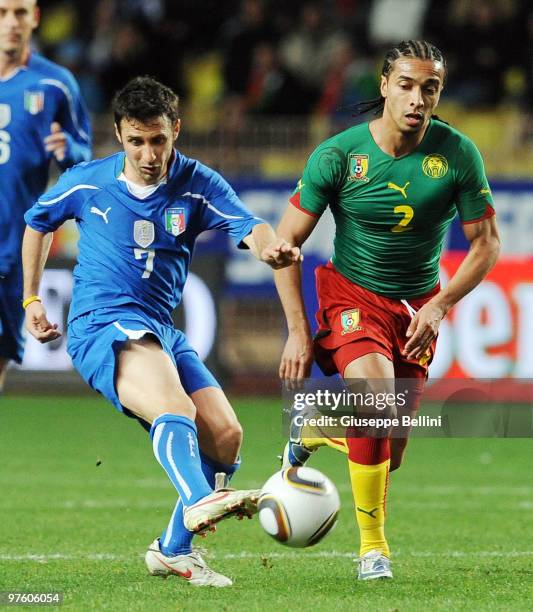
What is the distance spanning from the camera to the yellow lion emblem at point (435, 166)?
5.86m

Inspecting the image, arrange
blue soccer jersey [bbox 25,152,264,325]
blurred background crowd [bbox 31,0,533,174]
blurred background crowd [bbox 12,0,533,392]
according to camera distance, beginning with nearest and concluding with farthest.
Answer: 1. blue soccer jersey [bbox 25,152,264,325]
2. blurred background crowd [bbox 12,0,533,392]
3. blurred background crowd [bbox 31,0,533,174]

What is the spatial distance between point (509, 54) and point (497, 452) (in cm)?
632

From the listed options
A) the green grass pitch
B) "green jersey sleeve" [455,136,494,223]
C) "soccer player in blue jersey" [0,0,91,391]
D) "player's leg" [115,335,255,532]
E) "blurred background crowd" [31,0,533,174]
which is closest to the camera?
"player's leg" [115,335,255,532]

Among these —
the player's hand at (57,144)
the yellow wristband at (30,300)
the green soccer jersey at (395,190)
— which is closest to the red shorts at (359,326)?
the green soccer jersey at (395,190)

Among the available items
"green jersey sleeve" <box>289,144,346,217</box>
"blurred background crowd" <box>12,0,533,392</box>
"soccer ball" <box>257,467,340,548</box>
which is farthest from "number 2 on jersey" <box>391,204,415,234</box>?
"blurred background crowd" <box>12,0,533,392</box>

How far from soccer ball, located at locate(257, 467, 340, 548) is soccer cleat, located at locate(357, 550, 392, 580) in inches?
26.3

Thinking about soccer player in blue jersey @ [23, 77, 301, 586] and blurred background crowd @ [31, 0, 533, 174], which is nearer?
soccer player in blue jersey @ [23, 77, 301, 586]

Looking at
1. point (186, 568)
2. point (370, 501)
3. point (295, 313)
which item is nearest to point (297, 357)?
point (295, 313)

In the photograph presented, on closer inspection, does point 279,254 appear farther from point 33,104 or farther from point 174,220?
point 33,104

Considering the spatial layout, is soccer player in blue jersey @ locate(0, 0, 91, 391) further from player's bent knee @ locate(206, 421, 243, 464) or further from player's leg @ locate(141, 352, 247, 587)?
player's bent knee @ locate(206, 421, 243, 464)

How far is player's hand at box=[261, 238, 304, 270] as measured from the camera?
5.12 m

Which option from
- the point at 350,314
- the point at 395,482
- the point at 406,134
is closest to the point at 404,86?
the point at 406,134

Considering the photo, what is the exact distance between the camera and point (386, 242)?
19.7 feet

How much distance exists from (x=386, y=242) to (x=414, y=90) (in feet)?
2.30
